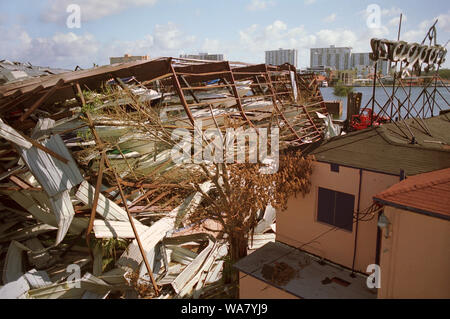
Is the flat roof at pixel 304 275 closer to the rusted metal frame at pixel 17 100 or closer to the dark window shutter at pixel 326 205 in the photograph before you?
the dark window shutter at pixel 326 205

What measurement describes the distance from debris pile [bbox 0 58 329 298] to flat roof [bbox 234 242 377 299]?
7.38 ft

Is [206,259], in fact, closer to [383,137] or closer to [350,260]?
[350,260]

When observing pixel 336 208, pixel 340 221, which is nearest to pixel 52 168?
pixel 336 208

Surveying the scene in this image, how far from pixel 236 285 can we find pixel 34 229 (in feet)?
30.6

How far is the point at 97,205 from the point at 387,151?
423 inches

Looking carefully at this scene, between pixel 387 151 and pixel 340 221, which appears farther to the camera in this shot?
pixel 340 221

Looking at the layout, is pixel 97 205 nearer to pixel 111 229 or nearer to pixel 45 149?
pixel 111 229

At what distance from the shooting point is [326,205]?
10.9 meters

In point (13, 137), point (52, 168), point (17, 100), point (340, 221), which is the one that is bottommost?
point (340, 221)

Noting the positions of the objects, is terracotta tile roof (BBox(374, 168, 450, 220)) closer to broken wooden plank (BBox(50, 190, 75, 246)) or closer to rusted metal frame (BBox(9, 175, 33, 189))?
broken wooden plank (BBox(50, 190, 75, 246))

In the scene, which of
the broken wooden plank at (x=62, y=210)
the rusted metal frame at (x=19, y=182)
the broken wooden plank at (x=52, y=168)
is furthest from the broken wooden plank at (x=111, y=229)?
the rusted metal frame at (x=19, y=182)

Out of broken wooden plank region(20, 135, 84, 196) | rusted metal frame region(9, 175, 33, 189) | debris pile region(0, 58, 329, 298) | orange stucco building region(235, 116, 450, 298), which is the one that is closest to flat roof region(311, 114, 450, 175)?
orange stucco building region(235, 116, 450, 298)

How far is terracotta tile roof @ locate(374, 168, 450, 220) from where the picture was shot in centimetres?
661

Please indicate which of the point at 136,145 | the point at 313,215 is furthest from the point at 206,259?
the point at 136,145
